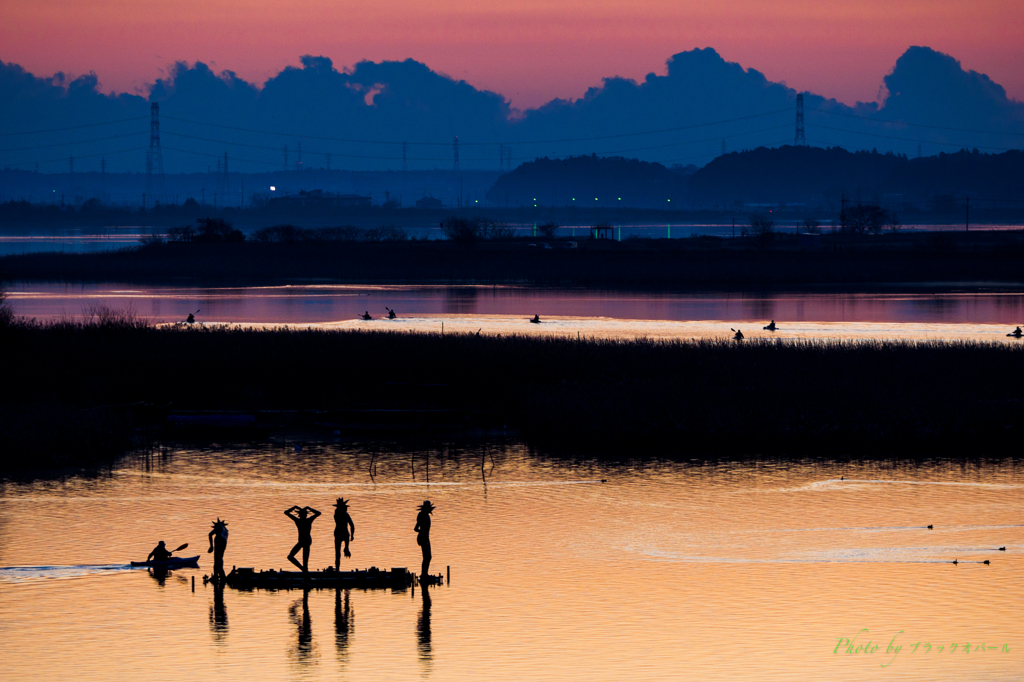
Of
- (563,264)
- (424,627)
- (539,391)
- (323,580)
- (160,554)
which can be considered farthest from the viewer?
(563,264)

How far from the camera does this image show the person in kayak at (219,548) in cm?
2617

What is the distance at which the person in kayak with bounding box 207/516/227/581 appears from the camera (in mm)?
26172


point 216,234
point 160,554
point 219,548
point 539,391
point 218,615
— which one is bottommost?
point 218,615

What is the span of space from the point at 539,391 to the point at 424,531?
73.3 feet

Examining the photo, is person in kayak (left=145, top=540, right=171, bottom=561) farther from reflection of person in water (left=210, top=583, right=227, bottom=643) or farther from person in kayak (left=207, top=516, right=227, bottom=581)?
reflection of person in water (left=210, top=583, right=227, bottom=643)

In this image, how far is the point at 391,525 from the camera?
3180 cm

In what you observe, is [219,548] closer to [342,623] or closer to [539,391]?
[342,623]

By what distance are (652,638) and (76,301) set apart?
93731 mm

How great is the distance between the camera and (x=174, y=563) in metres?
27.6

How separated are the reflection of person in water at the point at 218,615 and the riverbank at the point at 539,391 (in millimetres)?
15787

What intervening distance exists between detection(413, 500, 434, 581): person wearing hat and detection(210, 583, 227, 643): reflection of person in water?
4.42 metres

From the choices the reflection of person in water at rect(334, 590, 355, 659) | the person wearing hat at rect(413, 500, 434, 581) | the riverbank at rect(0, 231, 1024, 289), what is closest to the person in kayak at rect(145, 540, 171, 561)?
the reflection of person in water at rect(334, 590, 355, 659)

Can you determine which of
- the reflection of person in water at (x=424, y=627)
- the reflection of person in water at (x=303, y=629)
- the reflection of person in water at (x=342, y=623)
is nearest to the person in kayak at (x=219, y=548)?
the reflection of person in water at (x=303, y=629)

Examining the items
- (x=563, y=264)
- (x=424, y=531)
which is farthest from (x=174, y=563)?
(x=563, y=264)
